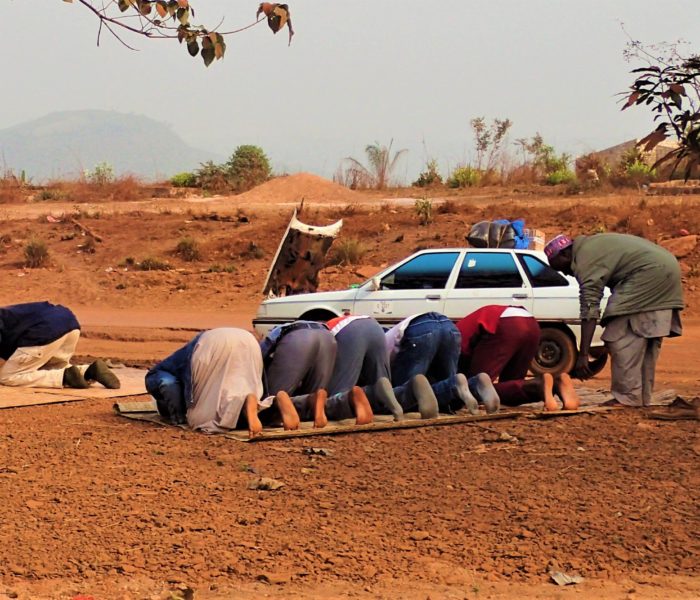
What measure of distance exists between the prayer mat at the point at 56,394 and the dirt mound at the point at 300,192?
2312cm

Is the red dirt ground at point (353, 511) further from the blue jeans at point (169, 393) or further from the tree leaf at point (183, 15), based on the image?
the tree leaf at point (183, 15)

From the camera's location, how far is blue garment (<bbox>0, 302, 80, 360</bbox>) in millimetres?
10945

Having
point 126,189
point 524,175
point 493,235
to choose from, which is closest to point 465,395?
point 493,235

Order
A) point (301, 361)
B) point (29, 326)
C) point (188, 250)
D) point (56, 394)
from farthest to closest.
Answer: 1. point (188, 250)
2. point (29, 326)
3. point (56, 394)
4. point (301, 361)

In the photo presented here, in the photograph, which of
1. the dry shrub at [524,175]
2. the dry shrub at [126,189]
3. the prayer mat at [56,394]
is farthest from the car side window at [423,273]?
the dry shrub at [126,189]

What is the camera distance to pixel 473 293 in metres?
13.7

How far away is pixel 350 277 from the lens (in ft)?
76.7

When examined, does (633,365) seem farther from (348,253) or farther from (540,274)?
(348,253)

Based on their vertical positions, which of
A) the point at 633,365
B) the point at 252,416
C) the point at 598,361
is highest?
the point at 633,365

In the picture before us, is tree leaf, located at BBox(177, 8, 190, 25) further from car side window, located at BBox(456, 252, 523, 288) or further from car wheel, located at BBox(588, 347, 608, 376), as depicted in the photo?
car side window, located at BBox(456, 252, 523, 288)

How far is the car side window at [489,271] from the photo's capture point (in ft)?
45.1

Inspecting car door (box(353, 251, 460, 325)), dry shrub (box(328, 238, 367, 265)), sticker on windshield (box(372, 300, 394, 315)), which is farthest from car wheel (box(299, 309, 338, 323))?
dry shrub (box(328, 238, 367, 265))

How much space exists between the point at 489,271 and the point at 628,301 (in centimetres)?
461

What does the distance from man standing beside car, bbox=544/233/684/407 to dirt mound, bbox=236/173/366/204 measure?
2504 centimetres
